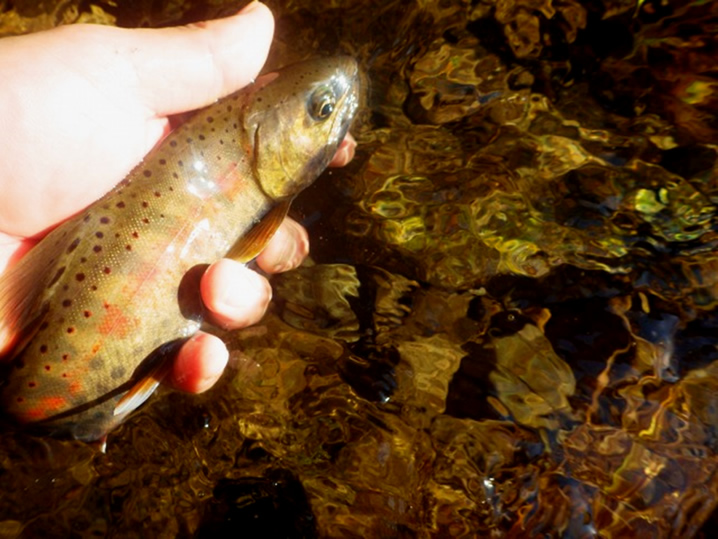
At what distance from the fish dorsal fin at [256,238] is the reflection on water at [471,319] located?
0.41 metres

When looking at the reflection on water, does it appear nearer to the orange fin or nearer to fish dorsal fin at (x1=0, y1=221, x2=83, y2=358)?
the orange fin

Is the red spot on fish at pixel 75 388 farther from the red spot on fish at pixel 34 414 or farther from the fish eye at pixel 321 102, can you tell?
the fish eye at pixel 321 102

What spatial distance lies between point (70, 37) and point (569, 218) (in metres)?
2.38

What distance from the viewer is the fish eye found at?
2.72m

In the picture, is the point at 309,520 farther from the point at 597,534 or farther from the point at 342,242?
the point at 342,242

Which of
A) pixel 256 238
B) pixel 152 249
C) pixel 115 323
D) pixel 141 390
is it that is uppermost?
pixel 152 249

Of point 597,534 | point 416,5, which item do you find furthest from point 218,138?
point 597,534

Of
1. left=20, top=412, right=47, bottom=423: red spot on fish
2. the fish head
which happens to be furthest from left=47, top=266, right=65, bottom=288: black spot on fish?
the fish head

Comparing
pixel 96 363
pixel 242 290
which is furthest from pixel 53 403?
pixel 242 290

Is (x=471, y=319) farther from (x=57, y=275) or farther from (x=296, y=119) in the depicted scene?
(x=57, y=275)

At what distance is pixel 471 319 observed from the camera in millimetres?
2855

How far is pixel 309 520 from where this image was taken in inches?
94.2

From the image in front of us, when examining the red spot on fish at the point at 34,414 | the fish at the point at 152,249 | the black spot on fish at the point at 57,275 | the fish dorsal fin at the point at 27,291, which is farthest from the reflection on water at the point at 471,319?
the black spot on fish at the point at 57,275

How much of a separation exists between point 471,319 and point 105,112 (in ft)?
6.12
